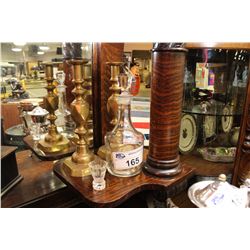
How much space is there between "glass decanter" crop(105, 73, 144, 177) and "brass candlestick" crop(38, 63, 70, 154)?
188mm

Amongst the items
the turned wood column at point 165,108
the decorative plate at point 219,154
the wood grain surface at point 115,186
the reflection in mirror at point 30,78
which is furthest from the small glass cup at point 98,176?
the decorative plate at point 219,154

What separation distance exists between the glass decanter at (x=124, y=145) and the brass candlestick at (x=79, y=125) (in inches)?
2.5

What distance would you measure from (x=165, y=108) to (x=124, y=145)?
0.14 meters

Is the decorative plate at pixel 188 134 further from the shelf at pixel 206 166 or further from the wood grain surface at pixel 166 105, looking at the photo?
the wood grain surface at pixel 166 105

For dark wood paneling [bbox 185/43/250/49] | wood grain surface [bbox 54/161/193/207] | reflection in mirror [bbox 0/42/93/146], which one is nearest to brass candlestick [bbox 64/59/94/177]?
wood grain surface [bbox 54/161/193/207]

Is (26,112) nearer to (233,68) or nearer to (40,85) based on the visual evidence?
(40,85)

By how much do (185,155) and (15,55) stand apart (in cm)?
67

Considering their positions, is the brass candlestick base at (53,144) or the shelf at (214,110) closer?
the brass candlestick base at (53,144)

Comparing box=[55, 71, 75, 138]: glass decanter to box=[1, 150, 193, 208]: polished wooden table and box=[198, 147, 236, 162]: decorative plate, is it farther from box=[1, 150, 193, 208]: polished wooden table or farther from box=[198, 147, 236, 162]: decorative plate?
box=[198, 147, 236, 162]: decorative plate

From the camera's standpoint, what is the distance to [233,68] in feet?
2.79

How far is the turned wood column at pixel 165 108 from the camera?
0.49 meters

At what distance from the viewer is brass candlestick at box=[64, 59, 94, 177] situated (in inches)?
20.8
